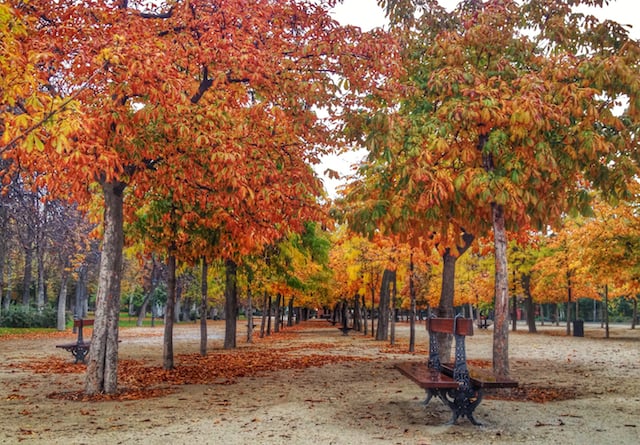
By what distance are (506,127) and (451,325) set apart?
173 inches

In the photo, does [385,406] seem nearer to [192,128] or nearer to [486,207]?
[486,207]

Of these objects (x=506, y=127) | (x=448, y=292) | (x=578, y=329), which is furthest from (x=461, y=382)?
(x=578, y=329)

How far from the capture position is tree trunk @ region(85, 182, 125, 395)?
10766 millimetres

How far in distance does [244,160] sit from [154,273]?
1448 inches

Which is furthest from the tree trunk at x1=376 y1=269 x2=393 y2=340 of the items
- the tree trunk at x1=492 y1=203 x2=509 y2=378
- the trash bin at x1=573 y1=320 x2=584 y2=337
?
the tree trunk at x1=492 y1=203 x2=509 y2=378

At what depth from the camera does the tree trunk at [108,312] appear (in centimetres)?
1077

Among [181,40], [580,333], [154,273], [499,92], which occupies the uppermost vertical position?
[181,40]

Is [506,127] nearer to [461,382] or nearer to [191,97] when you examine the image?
[461,382]

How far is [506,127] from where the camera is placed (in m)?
10.8

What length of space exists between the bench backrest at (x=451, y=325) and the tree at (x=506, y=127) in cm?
213

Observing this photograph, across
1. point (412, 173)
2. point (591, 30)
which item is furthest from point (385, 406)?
point (591, 30)

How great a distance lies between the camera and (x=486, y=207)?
11.4m

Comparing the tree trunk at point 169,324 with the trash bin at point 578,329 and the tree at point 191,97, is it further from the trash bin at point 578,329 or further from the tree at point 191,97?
→ the trash bin at point 578,329

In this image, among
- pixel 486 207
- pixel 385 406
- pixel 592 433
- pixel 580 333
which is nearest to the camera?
pixel 592 433
